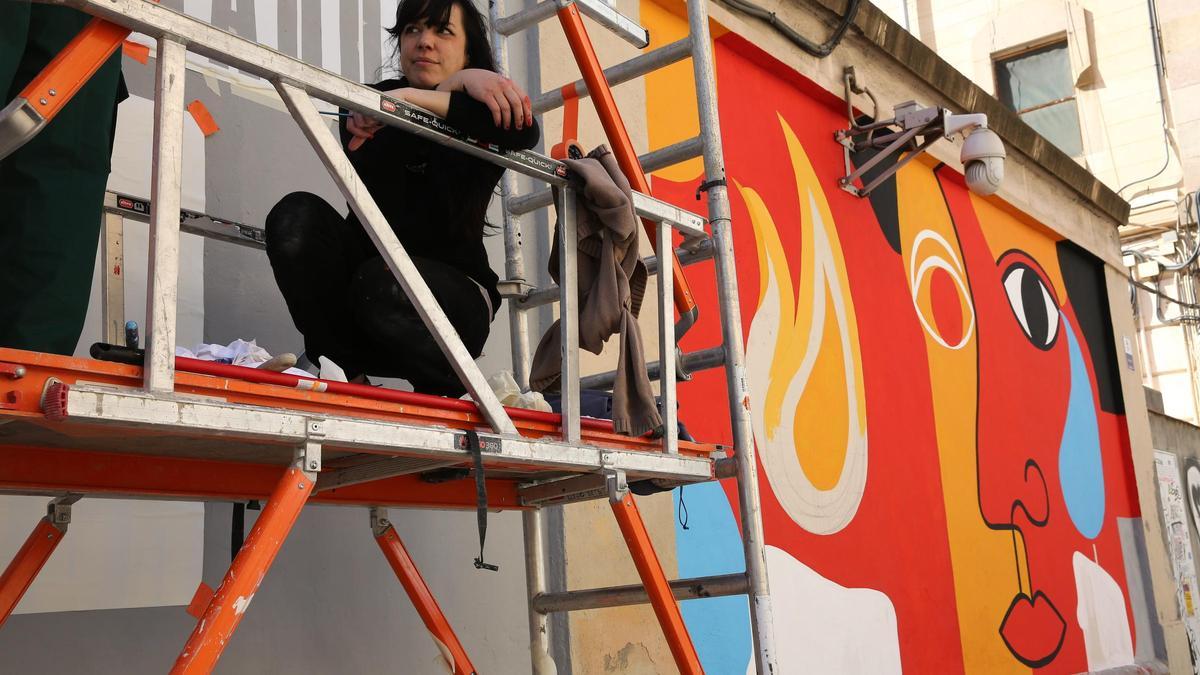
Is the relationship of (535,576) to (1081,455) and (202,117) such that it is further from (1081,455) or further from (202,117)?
(1081,455)

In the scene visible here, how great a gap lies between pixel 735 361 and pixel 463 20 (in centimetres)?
121

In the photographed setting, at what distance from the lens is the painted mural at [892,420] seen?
5547 mm

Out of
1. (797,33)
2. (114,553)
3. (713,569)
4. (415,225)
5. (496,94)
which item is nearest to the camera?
(496,94)

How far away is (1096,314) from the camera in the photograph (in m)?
10.3

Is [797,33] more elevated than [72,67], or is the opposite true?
[797,33]

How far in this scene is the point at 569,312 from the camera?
108 inches

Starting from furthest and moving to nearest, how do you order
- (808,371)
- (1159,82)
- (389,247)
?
(1159,82)
(808,371)
(389,247)

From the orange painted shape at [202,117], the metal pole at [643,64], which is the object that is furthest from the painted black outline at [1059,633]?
the orange painted shape at [202,117]

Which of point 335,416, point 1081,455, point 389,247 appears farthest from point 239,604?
point 1081,455

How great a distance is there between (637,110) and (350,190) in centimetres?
325

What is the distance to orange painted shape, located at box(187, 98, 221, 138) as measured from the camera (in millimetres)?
3607

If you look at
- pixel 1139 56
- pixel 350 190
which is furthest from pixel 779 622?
pixel 1139 56

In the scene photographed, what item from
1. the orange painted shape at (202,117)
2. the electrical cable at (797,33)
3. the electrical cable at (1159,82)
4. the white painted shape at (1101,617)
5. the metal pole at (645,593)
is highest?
the electrical cable at (1159,82)

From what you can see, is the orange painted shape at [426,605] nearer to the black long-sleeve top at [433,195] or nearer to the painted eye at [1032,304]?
the black long-sleeve top at [433,195]
